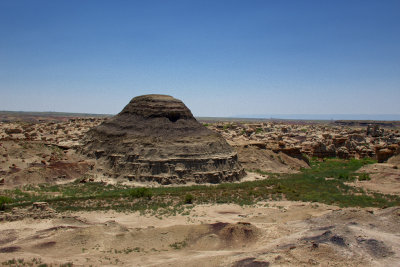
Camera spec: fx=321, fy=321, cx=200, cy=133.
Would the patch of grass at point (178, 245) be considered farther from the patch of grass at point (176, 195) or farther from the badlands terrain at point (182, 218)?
the patch of grass at point (176, 195)

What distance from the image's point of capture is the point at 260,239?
13.6 m

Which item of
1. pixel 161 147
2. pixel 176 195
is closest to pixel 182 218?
pixel 176 195

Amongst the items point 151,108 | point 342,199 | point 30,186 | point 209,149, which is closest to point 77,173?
point 30,186

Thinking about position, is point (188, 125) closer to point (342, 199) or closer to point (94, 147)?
point (94, 147)

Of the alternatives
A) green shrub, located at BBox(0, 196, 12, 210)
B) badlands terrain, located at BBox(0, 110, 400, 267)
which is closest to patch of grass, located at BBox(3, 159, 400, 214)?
badlands terrain, located at BBox(0, 110, 400, 267)

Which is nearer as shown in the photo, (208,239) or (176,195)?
(208,239)

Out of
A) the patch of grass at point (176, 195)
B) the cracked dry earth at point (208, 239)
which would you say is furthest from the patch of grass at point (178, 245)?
the patch of grass at point (176, 195)

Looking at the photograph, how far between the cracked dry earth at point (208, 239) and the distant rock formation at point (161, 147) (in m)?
8.81

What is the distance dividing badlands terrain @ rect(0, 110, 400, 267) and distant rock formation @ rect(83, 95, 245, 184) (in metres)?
0.88

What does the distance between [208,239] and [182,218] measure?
→ 3575mm

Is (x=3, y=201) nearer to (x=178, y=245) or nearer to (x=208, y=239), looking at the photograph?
(x=178, y=245)

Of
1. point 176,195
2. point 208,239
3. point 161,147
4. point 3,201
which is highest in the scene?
point 161,147

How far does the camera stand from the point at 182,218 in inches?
667

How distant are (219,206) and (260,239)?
6.31 metres
